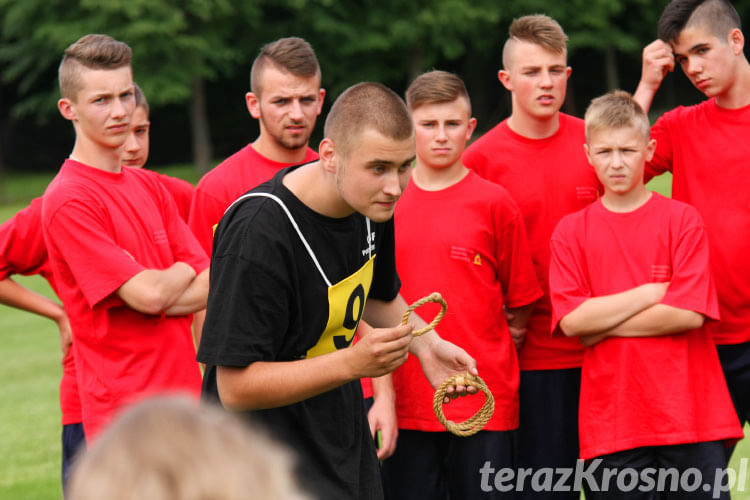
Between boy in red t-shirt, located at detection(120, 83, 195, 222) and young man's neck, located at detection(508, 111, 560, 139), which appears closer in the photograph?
young man's neck, located at detection(508, 111, 560, 139)

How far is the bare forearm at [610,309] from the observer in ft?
15.5

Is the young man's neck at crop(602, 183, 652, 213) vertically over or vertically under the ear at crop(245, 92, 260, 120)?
under

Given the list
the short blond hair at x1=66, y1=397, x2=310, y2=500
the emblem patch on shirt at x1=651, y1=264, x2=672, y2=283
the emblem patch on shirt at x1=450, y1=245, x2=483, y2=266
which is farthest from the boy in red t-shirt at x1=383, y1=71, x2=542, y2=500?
the short blond hair at x1=66, y1=397, x2=310, y2=500

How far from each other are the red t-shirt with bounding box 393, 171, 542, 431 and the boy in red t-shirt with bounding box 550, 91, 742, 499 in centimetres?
30

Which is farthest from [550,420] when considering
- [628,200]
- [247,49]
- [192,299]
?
[247,49]

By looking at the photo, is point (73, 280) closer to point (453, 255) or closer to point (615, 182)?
point (453, 255)

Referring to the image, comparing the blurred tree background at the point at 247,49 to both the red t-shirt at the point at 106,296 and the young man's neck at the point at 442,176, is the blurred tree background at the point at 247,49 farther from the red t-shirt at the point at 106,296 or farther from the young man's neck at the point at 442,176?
the red t-shirt at the point at 106,296

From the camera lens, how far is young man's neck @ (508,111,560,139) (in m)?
5.37

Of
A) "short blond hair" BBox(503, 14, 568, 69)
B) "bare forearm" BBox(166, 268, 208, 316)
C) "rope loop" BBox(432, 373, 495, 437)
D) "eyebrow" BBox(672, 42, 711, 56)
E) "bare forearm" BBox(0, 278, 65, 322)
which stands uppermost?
"short blond hair" BBox(503, 14, 568, 69)

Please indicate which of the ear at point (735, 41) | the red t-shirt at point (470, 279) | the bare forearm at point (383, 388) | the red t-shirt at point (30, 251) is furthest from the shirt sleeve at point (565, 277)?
the red t-shirt at point (30, 251)

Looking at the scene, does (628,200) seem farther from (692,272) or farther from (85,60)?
(85,60)

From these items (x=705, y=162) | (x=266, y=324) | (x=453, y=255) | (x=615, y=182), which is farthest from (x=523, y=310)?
(x=266, y=324)

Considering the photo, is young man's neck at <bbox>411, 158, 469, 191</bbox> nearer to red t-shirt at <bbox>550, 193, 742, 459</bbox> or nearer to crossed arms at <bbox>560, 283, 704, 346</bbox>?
red t-shirt at <bbox>550, 193, 742, 459</bbox>

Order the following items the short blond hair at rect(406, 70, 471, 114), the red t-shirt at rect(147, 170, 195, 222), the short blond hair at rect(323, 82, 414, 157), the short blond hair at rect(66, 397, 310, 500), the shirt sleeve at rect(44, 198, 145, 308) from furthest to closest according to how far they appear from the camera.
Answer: the red t-shirt at rect(147, 170, 195, 222), the short blond hair at rect(406, 70, 471, 114), the shirt sleeve at rect(44, 198, 145, 308), the short blond hair at rect(323, 82, 414, 157), the short blond hair at rect(66, 397, 310, 500)
